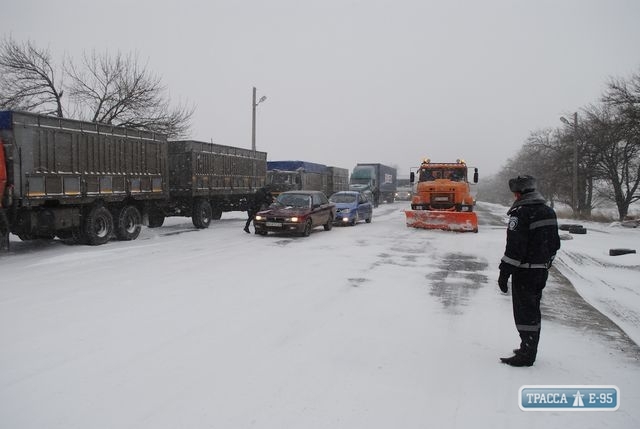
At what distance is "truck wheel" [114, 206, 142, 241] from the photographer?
13.9 m

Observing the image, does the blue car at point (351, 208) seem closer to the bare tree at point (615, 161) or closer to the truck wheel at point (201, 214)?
the truck wheel at point (201, 214)

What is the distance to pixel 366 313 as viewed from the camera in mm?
6234

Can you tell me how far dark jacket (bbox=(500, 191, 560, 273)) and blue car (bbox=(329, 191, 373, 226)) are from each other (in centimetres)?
1469

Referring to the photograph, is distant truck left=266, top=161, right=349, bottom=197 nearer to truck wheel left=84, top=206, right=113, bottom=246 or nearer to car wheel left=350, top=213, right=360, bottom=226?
car wheel left=350, top=213, right=360, bottom=226

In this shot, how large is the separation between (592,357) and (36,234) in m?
12.0

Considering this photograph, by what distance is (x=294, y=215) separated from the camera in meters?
14.9

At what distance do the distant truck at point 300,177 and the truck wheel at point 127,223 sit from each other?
1156 cm

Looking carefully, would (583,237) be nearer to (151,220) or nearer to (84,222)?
(151,220)

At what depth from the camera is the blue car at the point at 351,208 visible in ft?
64.8

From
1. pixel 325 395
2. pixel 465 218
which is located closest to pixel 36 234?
pixel 325 395

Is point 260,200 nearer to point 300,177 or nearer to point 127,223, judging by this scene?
point 127,223

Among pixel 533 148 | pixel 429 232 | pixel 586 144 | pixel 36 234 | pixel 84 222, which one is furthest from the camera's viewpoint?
pixel 533 148

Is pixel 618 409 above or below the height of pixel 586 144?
below

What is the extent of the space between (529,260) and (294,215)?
35.7ft
